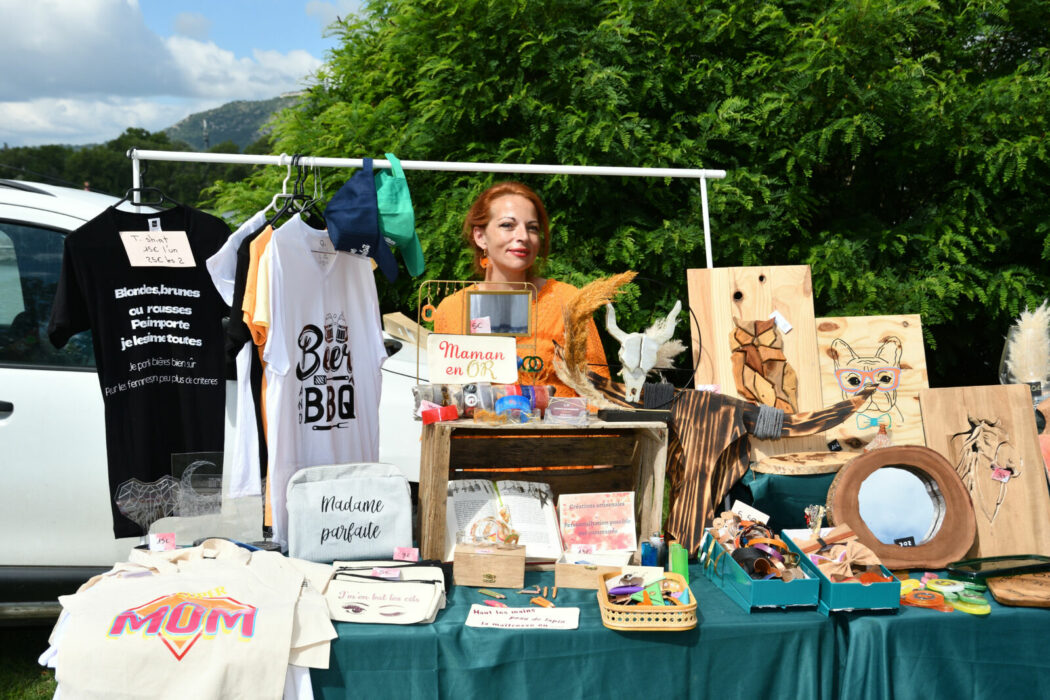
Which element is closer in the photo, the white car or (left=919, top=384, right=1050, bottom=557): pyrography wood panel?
(left=919, top=384, right=1050, bottom=557): pyrography wood panel

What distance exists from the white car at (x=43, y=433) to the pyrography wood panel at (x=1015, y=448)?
2.82 meters

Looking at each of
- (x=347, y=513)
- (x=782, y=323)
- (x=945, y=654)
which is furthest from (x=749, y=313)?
(x=347, y=513)

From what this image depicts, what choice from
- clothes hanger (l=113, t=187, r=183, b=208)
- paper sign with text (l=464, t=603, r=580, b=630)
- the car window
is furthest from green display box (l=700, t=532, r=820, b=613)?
the car window

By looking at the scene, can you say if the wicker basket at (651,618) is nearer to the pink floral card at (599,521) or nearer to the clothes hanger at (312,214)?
the pink floral card at (599,521)

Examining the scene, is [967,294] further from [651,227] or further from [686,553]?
[686,553]

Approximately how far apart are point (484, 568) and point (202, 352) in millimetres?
1203

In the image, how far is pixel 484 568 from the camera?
1.97 meters

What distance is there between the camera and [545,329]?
2.64m

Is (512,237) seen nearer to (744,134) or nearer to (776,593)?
(776,593)

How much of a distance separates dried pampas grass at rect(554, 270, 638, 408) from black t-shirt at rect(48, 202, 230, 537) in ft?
3.68

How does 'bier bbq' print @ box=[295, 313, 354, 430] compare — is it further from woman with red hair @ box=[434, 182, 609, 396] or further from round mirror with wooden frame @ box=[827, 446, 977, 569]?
round mirror with wooden frame @ box=[827, 446, 977, 569]

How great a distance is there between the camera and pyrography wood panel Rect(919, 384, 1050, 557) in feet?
7.01

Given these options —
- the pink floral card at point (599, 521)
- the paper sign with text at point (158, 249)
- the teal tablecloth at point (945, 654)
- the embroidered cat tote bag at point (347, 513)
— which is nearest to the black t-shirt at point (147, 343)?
the paper sign with text at point (158, 249)

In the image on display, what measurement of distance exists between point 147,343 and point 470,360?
1032 mm
